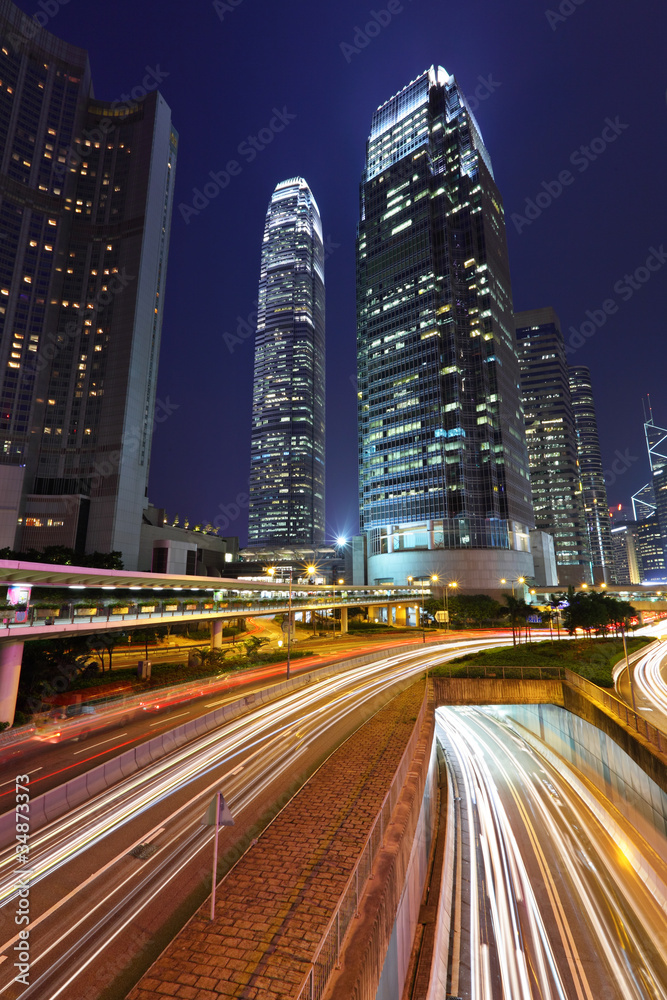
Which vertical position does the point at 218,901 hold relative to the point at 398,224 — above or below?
below

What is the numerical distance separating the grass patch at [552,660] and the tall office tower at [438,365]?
195 ft

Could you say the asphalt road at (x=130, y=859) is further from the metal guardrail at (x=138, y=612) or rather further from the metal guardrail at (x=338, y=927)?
the metal guardrail at (x=138, y=612)

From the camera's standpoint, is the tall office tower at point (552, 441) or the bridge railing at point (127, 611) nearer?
the bridge railing at point (127, 611)

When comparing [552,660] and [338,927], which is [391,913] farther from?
[552,660]

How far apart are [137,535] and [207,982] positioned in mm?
93033

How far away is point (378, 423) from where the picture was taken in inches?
4862

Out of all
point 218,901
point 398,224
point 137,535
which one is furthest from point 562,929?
point 398,224

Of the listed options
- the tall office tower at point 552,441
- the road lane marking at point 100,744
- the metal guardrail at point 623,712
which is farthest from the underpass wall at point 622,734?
the tall office tower at point 552,441

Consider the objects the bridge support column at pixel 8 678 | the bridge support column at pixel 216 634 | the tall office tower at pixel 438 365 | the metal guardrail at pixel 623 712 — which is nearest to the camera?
the metal guardrail at pixel 623 712

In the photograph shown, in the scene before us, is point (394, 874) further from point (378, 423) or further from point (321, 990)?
point (378, 423)

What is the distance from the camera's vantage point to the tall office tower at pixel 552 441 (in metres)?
167

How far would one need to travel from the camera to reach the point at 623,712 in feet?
67.7

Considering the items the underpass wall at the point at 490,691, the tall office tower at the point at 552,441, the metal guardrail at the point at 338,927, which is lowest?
the underpass wall at the point at 490,691

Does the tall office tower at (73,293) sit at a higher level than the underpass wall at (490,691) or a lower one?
higher
